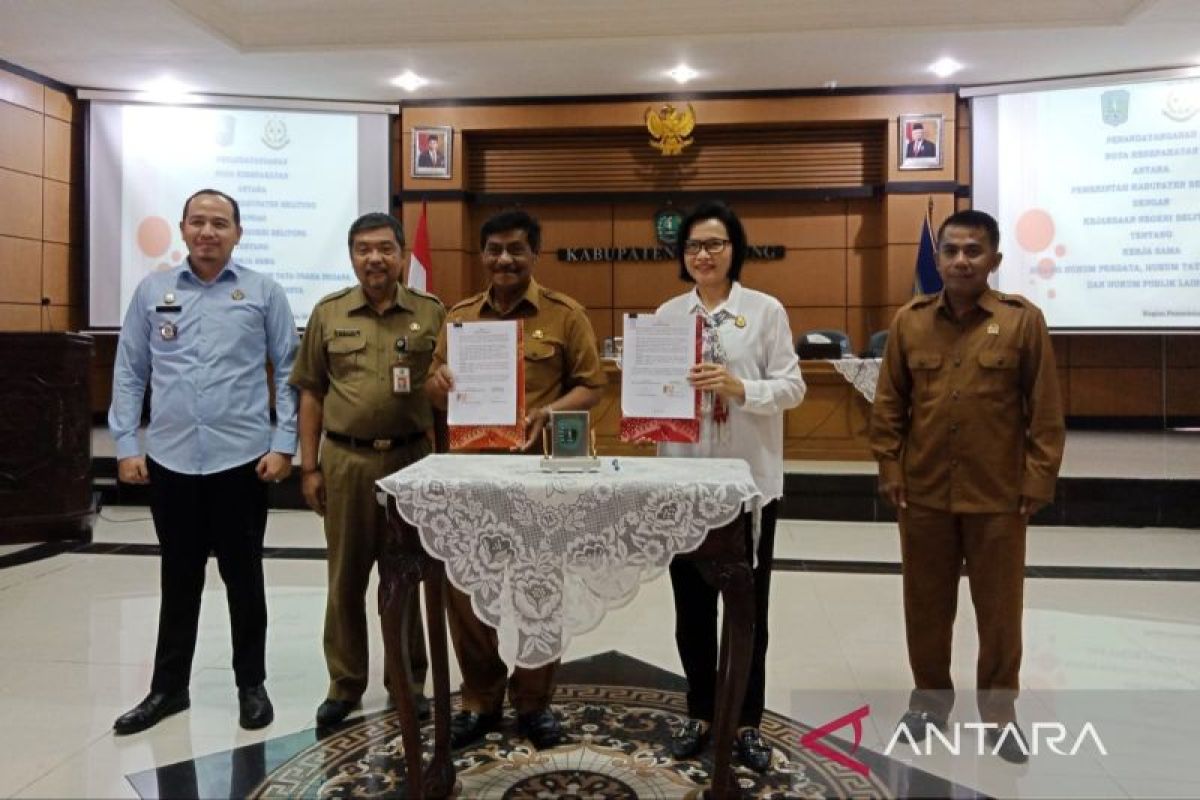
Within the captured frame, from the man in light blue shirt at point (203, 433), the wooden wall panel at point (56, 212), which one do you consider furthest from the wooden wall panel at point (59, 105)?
the man in light blue shirt at point (203, 433)

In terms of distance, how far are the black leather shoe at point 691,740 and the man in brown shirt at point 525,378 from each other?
33 cm

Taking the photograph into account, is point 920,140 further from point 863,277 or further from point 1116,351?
point 1116,351

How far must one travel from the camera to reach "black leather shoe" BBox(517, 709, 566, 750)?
2.36 metres

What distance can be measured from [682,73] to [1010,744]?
21.5 ft

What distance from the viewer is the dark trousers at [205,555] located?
2.57 m

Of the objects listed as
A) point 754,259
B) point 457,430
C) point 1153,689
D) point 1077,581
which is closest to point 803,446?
point 1077,581

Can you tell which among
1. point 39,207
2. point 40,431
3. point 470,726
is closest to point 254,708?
point 470,726

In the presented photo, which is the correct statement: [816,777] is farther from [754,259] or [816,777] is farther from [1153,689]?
[754,259]

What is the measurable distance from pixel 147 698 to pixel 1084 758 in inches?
106

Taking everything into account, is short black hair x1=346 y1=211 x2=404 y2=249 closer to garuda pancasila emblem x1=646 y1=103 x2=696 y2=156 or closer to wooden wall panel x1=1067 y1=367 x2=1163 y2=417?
garuda pancasila emblem x1=646 y1=103 x2=696 y2=156

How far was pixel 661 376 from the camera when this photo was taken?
212 centimetres

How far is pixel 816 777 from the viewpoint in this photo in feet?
7.18

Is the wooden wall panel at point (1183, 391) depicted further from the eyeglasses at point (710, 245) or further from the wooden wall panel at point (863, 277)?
the eyeglasses at point (710, 245)
